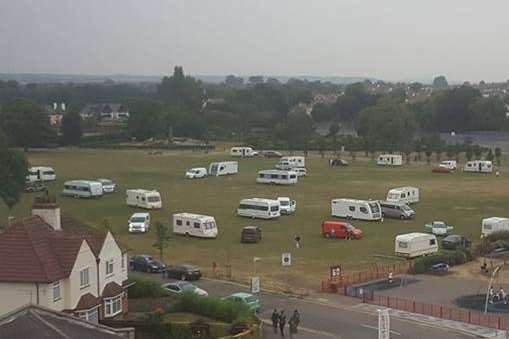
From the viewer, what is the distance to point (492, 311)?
21766 mm

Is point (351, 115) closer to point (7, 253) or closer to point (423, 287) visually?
point (423, 287)

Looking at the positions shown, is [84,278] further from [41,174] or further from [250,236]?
[41,174]

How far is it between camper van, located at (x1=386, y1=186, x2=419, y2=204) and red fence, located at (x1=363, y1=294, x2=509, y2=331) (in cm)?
1742

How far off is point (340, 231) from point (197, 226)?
562 centimetres

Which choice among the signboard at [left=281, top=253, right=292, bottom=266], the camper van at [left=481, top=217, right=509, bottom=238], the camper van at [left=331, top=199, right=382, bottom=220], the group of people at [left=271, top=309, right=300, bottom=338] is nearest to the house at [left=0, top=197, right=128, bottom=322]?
the group of people at [left=271, top=309, right=300, bottom=338]

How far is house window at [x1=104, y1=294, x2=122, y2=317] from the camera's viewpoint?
19641 mm

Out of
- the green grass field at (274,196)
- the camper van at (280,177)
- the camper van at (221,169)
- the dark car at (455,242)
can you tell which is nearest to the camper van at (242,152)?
the green grass field at (274,196)

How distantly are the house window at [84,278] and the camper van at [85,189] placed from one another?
25.2m

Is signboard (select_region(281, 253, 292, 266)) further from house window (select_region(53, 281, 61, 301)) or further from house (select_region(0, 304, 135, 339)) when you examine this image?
house (select_region(0, 304, 135, 339))

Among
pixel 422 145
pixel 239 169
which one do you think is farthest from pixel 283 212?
pixel 422 145

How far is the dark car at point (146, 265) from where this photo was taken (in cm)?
2634

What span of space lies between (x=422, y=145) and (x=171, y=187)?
97.5 ft

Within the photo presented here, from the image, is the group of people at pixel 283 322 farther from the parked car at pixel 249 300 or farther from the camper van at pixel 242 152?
the camper van at pixel 242 152

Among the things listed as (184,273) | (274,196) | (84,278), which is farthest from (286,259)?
(274,196)
